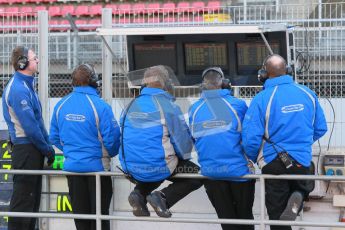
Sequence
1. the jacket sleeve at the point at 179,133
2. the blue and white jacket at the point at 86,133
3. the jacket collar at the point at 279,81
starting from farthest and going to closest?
the blue and white jacket at the point at 86,133 → the jacket sleeve at the point at 179,133 → the jacket collar at the point at 279,81

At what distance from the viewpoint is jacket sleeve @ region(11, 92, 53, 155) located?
6.27m

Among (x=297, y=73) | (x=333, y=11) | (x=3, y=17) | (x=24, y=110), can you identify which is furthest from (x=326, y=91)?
(x=3, y=17)

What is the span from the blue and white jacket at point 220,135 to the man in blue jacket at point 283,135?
12cm

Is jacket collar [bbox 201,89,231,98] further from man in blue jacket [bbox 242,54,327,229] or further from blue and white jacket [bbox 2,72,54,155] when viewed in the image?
blue and white jacket [bbox 2,72,54,155]

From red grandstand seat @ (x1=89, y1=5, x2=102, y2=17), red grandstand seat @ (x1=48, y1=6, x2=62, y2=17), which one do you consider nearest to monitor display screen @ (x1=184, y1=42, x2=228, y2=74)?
red grandstand seat @ (x1=48, y1=6, x2=62, y2=17)

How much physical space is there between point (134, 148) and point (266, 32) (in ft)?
6.86

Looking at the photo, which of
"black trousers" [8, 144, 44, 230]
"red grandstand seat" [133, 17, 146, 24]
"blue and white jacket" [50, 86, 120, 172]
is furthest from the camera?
"red grandstand seat" [133, 17, 146, 24]

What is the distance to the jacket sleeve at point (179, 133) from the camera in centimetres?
567

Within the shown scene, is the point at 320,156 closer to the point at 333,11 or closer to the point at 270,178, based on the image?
the point at 270,178

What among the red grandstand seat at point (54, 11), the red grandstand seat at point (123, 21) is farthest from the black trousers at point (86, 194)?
the red grandstand seat at point (54, 11)

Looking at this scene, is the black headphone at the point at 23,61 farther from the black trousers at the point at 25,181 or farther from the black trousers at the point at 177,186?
the black trousers at the point at 177,186

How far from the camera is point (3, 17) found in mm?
8195

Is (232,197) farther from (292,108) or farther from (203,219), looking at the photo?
(292,108)

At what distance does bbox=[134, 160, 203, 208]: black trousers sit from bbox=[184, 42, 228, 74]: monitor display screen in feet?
6.79
